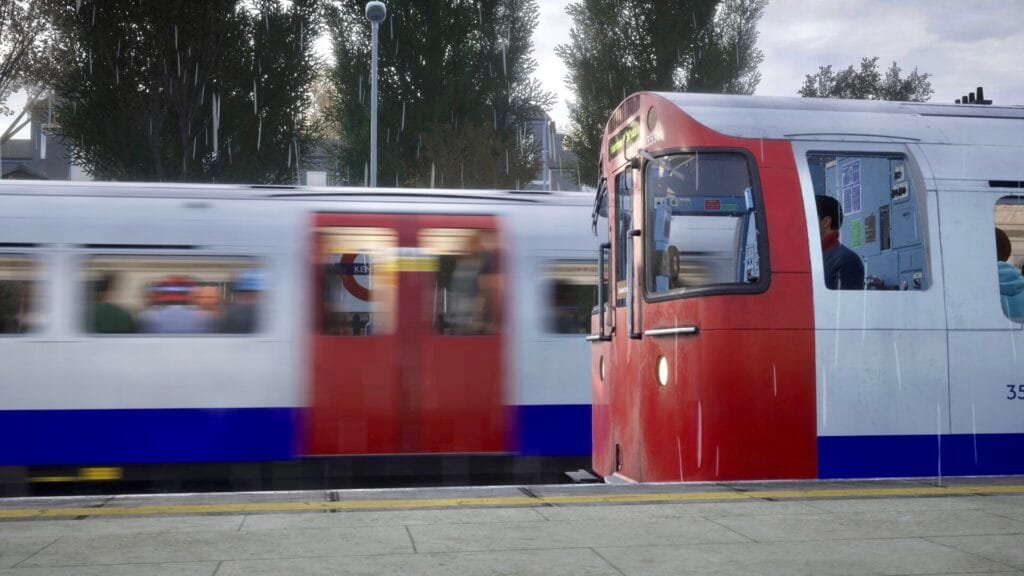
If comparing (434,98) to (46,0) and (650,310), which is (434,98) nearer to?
(46,0)

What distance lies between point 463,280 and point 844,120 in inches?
178

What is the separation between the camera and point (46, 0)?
97.9ft

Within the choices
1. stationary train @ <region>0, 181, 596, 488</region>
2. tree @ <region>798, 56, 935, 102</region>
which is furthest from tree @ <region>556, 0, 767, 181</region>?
stationary train @ <region>0, 181, 596, 488</region>

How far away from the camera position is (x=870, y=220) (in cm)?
801

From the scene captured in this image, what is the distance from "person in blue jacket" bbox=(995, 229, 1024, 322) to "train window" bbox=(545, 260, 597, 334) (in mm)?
4339

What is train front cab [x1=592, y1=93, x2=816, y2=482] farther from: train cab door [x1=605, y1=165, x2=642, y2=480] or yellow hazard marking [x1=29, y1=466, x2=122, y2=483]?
yellow hazard marking [x1=29, y1=466, x2=122, y2=483]

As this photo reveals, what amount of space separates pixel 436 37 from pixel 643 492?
107 ft

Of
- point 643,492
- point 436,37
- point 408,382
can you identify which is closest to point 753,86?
point 436,37

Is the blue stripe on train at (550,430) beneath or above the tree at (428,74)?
beneath

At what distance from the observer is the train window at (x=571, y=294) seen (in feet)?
37.6

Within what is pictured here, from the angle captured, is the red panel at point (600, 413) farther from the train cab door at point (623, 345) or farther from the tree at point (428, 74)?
the tree at point (428, 74)

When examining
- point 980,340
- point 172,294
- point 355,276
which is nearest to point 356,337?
point 355,276

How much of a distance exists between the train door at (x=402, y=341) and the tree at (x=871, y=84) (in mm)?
42221

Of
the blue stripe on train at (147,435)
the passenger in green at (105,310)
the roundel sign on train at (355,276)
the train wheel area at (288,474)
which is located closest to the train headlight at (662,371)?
the train wheel area at (288,474)
